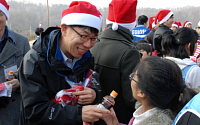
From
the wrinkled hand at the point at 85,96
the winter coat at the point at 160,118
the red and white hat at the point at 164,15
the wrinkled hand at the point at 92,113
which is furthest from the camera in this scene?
the red and white hat at the point at 164,15

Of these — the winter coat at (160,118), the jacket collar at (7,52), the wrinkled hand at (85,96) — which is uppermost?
the jacket collar at (7,52)

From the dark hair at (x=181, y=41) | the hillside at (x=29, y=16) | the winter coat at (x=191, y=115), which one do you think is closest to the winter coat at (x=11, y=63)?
the winter coat at (x=191, y=115)

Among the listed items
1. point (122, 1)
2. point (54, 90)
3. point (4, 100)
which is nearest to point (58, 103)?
point (54, 90)

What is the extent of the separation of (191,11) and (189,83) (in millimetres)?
19330

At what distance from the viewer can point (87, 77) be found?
1.70 m

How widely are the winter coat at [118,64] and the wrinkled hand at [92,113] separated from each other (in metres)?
0.51

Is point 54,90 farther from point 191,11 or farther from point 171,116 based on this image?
point 191,11

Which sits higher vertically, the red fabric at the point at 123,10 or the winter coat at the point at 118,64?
the red fabric at the point at 123,10

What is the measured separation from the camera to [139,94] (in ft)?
4.51

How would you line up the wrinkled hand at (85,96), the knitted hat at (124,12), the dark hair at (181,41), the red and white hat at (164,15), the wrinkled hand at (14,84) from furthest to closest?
the red and white hat at (164,15) → the dark hair at (181,41) → the knitted hat at (124,12) → the wrinkled hand at (14,84) → the wrinkled hand at (85,96)

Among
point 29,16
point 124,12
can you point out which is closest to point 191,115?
point 124,12

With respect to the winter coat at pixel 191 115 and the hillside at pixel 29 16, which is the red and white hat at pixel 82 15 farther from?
the hillside at pixel 29 16

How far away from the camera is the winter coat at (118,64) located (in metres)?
1.77

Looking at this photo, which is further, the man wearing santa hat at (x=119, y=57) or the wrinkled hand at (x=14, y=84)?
the wrinkled hand at (x=14, y=84)
